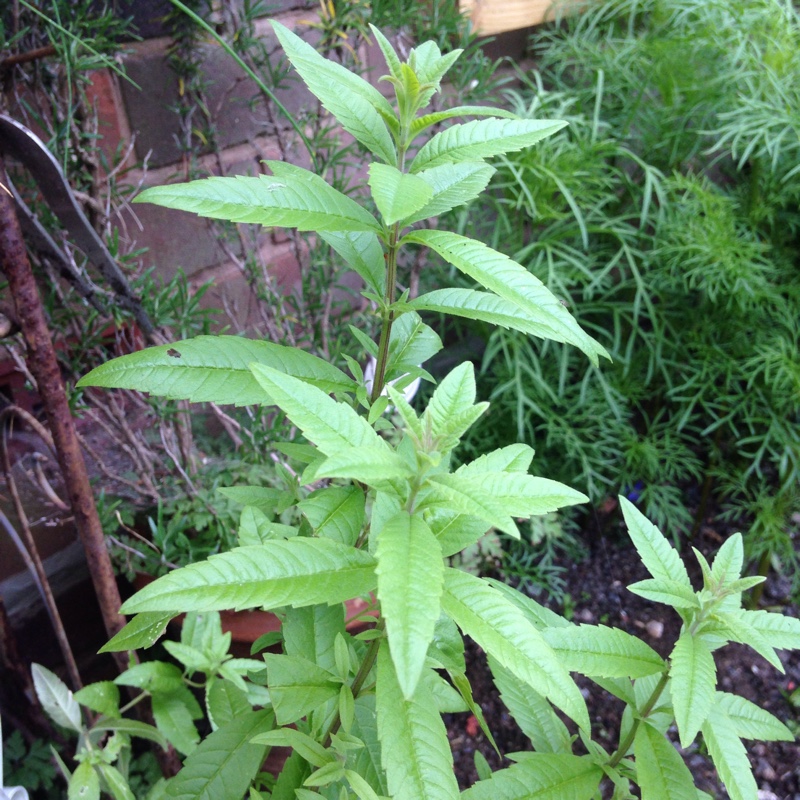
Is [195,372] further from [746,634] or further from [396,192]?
[746,634]

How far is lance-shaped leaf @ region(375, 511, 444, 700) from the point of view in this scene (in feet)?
1.32

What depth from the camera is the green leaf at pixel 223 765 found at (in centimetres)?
68

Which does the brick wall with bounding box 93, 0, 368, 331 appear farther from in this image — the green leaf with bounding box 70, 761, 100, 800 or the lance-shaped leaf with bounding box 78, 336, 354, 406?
the green leaf with bounding box 70, 761, 100, 800

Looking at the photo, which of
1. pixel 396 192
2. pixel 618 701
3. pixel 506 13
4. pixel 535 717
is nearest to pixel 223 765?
pixel 535 717

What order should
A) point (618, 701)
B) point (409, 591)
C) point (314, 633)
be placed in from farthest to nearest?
point (618, 701), point (314, 633), point (409, 591)

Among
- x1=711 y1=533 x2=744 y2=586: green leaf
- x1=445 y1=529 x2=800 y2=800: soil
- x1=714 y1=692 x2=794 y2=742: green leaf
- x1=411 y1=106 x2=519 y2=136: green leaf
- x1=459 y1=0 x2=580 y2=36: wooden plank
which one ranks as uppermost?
x1=459 y1=0 x2=580 y2=36: wooden plank

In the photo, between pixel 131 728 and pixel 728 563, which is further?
pixel 131 728

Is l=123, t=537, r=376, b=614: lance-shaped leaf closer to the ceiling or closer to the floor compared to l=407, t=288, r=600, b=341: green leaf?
closer to the floor

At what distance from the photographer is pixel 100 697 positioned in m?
1.05

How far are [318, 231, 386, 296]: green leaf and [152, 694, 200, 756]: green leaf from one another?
81cm

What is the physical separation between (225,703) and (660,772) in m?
0.55

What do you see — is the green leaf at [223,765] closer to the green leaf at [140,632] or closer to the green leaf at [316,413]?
the green leaf at [140,632]

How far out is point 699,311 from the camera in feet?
6.73

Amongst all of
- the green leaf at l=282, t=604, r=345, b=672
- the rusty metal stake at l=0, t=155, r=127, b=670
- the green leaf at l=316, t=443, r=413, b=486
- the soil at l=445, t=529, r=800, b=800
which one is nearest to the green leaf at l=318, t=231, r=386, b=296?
the green leaf at l=316, t=443, r=413, b=486
